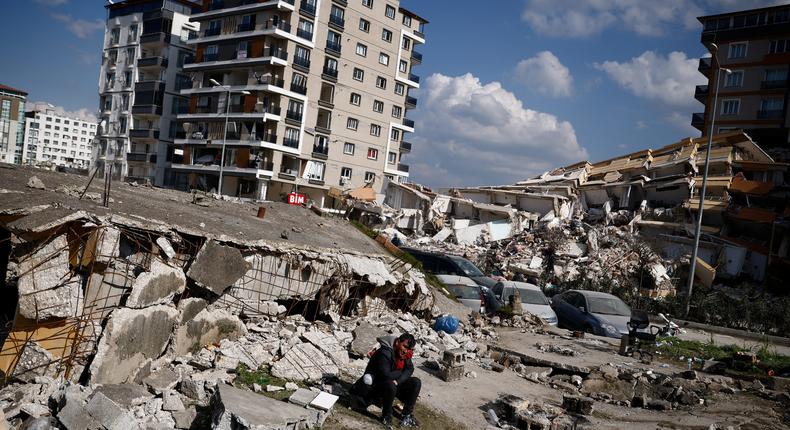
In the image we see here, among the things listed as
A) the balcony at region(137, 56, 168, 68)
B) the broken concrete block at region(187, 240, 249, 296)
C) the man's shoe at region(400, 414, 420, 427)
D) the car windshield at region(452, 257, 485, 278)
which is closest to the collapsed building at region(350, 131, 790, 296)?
the car windshield at region(452, 257, 485, 278)

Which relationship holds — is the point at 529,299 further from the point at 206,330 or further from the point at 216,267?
the point at 206,330

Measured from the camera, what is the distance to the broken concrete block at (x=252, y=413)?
6.03 metres

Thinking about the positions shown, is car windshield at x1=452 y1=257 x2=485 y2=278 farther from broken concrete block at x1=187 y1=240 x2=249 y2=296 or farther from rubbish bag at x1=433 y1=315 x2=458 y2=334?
broken concrete block at x1=187 y1=240 x2=249 y2=296

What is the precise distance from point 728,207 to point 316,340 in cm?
2996

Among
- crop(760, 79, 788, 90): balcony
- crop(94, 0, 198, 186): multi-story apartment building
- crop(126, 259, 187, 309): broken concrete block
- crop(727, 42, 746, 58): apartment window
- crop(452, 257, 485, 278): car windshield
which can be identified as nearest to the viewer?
crop(126, 259, 187, 309): broken concrete block

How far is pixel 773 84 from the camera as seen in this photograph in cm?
4309

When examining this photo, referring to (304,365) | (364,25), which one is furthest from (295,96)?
(304,365)

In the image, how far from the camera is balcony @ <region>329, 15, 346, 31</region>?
47500 mm

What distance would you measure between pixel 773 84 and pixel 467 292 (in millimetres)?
39068

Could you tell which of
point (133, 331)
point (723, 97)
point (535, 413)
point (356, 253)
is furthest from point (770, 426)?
point (723, 97)

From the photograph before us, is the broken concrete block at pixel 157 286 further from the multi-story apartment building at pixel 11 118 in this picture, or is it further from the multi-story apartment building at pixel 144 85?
the multi-story apartment building at pixel 11 118

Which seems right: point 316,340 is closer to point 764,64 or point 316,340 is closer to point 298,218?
point 298,218

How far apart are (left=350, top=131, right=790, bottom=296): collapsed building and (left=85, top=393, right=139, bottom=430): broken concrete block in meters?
22.1

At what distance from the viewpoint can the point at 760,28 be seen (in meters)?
43.6
